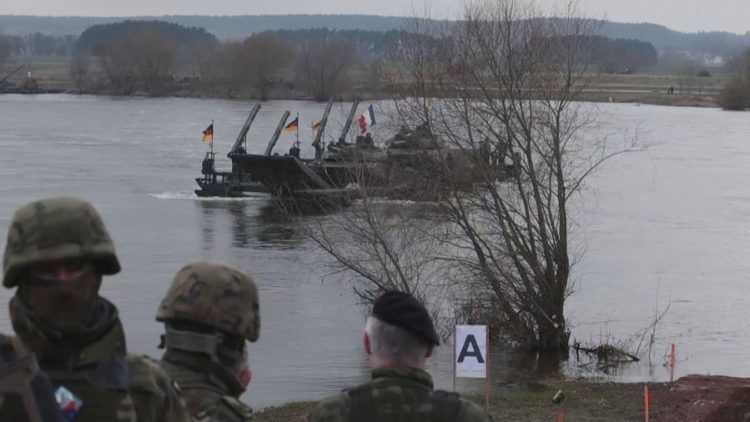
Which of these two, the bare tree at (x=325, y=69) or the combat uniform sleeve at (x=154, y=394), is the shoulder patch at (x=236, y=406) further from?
the bare tree at (x=325, y=69)

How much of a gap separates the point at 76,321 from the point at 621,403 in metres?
16.2

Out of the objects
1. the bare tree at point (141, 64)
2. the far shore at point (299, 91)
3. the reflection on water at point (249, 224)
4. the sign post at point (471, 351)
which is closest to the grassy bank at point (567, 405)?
the sign post at point (471, 351)

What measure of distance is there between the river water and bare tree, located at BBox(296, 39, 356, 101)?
48547 mm

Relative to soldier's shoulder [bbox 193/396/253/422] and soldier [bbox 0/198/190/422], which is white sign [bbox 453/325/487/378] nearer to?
soldier's shoulder [bbox 193/396/253/422]

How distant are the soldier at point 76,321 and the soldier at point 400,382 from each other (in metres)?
0.73

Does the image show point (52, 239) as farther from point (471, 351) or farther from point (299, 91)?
point (299, 91)

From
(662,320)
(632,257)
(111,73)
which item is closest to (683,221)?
(632,257)

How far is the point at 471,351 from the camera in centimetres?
1580

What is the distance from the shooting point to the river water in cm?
2419

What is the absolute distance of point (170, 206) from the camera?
48.2 metres

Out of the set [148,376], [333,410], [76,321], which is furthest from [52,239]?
[333,410]

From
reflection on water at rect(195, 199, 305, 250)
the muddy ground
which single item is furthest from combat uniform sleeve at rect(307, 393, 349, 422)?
reflection on water at rect(195, 199, 305, 250)

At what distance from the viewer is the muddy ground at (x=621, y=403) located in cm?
1584

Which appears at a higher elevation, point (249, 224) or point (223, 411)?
point (223, 411)
